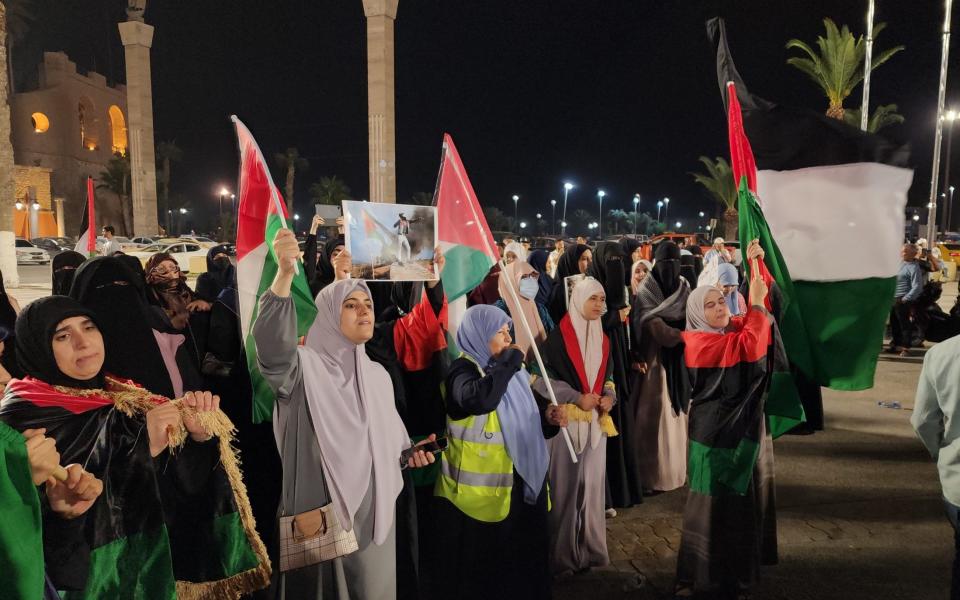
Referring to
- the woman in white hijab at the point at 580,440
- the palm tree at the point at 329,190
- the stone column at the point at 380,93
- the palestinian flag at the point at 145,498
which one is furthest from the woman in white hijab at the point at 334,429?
the palm tree at the point at 329,190

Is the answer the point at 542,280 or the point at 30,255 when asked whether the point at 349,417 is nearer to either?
the point at 542,280

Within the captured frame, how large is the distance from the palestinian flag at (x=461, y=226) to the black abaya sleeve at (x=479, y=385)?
2.34 ft

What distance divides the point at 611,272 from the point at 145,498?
403 centimetres

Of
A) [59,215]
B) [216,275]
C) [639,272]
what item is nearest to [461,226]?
[216,275]

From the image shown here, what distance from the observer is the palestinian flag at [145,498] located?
200 centimetres

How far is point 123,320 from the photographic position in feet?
9.04

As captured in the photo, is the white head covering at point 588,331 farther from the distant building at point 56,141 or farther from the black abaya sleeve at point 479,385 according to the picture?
the distant building at point 56,141

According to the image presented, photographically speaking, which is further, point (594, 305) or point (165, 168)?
point (165, 168)

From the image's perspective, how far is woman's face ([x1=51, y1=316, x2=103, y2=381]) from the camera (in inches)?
81.6

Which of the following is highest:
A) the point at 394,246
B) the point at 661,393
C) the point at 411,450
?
the point at 394,246

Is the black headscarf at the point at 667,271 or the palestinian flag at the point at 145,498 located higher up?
the black headscarf at the point at 667,271

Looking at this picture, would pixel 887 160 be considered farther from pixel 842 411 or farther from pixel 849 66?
pixel 849 66

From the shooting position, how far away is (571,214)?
119125 millimetres

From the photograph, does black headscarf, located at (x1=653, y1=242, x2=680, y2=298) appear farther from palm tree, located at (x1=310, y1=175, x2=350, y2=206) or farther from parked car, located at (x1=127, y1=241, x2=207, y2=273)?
palm tree, located at (x1=310, y1=175, x2=350, y2=206)
